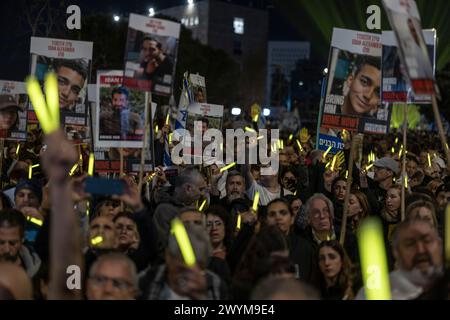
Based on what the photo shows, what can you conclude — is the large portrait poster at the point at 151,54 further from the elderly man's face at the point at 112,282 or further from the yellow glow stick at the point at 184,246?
the elderly man's face at the point at 112,282

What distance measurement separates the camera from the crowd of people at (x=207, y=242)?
429 cm

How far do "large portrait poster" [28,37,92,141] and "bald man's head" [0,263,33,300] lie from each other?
488cm

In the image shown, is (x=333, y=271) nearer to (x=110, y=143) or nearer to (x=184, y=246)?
(x=184, y=246)

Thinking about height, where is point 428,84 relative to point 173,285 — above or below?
above

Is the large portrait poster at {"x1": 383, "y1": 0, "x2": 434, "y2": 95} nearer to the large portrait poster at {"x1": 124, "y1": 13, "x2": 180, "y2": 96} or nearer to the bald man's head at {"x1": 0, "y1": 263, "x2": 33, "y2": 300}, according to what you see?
the large portrait poster at {"x1": 124, "y1": 13, "x2": 180, "y2": 96}

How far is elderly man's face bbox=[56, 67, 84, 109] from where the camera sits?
9.68 meters

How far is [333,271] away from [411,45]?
162cm

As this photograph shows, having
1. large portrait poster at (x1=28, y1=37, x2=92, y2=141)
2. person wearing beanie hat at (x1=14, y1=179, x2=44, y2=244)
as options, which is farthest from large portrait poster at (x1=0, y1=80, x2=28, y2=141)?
person wearing beanie hat at (x1=14, y1=179, x2=44, y2=244)

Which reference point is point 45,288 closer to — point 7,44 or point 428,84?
point 428,84

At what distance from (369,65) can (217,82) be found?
174ft

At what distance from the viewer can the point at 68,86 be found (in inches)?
384

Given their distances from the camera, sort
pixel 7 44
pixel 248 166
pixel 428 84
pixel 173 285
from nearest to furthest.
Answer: pixel 173 285, pixel 428 84, pixel 248 166, pixel 7 44

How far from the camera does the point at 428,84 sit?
19.3ft
